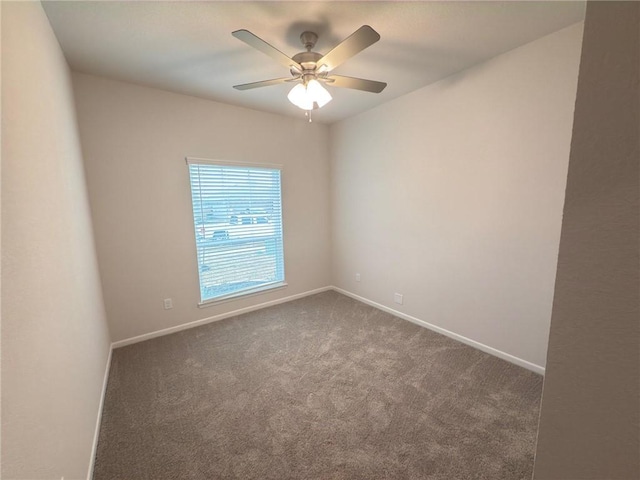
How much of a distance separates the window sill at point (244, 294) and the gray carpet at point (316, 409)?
42 centimetres

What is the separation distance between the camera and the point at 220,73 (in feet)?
7.52

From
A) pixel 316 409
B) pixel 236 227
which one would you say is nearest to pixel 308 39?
pixel 236 227

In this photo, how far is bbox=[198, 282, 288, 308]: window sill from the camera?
3.12 metres

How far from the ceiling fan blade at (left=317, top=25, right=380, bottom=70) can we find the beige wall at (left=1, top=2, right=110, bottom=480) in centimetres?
141

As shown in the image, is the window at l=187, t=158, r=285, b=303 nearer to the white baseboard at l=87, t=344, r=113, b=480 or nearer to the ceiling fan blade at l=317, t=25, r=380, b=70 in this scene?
the white baseboard at l=87, t=344, r=113, b=480

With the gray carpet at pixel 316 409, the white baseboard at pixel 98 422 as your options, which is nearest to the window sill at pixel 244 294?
the gray carpet at pixel 316 409

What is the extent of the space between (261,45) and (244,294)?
8.71 feet

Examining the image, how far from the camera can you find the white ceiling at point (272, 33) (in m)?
1.56

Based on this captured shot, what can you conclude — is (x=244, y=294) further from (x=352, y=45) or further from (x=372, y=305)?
(x=352, y=45)

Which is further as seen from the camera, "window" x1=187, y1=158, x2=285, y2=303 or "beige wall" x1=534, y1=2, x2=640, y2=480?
"window" x1=187, y1=158, x2=285, y2=303

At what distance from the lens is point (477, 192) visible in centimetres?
236

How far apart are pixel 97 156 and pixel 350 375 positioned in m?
2.92

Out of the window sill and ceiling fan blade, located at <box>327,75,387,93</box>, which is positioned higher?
ceiling fan blade, located at <box>327,75,387,93</box>

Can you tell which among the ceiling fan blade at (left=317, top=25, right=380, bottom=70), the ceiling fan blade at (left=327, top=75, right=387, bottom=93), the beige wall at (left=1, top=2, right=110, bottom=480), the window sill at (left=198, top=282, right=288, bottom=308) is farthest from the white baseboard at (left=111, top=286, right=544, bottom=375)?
the ceiling fan blade at (left=317, top=25, right=380, bottom=70)
